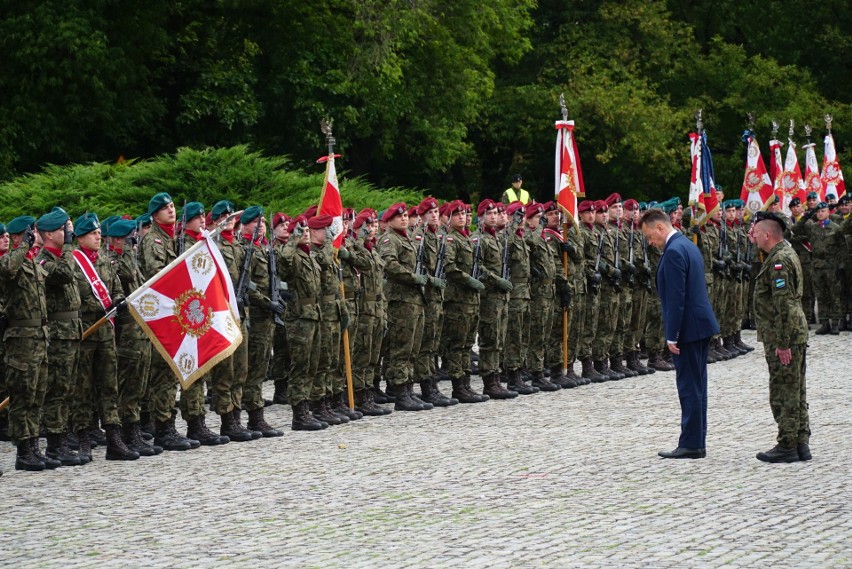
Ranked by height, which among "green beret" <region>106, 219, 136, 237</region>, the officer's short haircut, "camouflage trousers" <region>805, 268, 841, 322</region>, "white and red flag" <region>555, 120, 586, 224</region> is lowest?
"camouflage trousers" <region>805, 268, 841, 322</region>

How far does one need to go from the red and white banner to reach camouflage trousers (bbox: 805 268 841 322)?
13762 millimetres

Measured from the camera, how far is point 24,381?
11312mm

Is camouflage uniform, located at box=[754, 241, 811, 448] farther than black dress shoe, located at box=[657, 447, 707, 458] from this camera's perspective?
No

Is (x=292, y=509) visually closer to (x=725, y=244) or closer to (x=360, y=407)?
(x=360, y=407)

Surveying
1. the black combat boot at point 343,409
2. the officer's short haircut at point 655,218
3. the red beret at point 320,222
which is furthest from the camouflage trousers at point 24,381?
the officer's short haircut at point 655,218

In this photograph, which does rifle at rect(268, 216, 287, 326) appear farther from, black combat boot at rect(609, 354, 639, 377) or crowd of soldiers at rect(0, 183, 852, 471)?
black combat boot at rect(609, 354, 639, 377)

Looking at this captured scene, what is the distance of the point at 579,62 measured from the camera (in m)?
39.5

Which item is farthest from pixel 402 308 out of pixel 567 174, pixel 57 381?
pixel 57 381

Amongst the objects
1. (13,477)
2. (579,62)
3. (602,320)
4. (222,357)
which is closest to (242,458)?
(222,357)

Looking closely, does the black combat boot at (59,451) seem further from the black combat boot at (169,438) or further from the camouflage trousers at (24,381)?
the black combat boot at (169,438)

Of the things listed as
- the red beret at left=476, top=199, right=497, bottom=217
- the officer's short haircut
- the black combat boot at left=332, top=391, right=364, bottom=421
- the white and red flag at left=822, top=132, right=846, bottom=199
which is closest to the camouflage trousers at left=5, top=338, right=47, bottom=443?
the black combat boot at left=332, top=391, right=364, bottom=421

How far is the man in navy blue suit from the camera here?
1139 centimetres

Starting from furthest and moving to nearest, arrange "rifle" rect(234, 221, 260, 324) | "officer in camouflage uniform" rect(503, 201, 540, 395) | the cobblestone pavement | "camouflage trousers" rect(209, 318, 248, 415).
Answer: "officer in camouflage uniform" rect(503, 201, 540, 395) → "rifle" rect(234, 221, 260, 324) → "camouflage trousers" rect(209, 318, 248, 415) → the cobblestone pavement

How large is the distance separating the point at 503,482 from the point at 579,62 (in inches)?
1193
